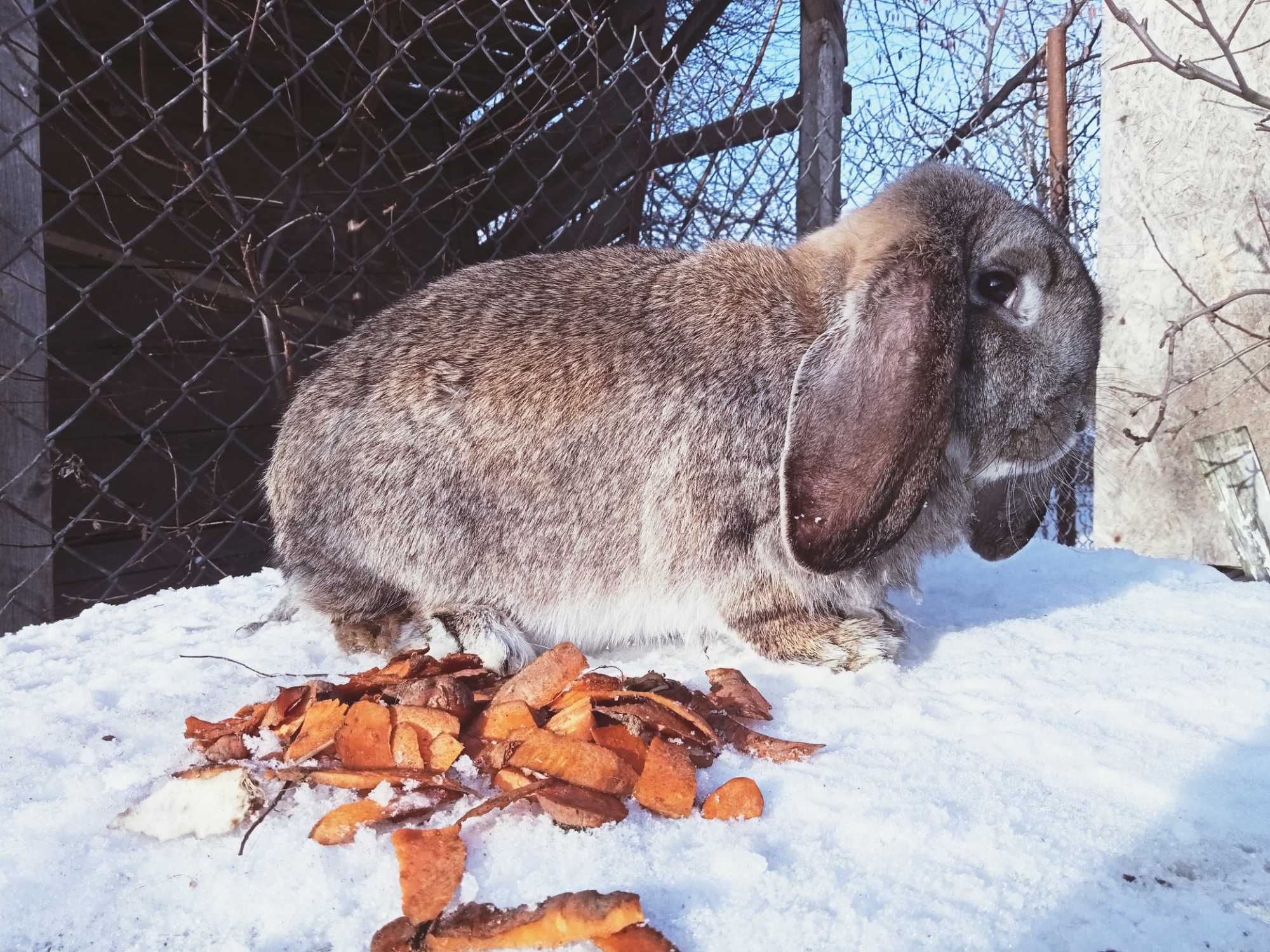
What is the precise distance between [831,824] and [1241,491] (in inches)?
102

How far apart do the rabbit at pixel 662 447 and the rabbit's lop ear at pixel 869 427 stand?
0.12ft

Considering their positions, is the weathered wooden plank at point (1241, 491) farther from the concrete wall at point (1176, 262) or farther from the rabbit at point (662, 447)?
the rabbit at point (662, 447)

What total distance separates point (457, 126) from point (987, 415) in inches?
150

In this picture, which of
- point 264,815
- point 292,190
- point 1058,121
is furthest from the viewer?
point 292,190

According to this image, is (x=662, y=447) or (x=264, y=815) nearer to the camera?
(x=264, y=815)

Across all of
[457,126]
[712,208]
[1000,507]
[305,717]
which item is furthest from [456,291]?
[457,126]

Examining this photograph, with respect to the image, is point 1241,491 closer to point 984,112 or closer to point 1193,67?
point 1193,67

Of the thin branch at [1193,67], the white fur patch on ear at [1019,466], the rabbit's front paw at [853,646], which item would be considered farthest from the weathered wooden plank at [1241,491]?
the rabbit's front paw at [853,646]

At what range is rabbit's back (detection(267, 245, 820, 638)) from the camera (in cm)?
181

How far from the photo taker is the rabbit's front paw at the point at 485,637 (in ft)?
6.06

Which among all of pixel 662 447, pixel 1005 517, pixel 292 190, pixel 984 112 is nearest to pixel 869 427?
pixel 662 447

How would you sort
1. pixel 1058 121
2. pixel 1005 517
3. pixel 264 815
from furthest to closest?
pixel 1058 121, pixel 1005 517, pixel 264 815

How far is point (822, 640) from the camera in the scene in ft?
6.12

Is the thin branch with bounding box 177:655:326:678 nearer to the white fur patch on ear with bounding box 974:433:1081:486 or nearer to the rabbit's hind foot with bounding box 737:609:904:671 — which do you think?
the rabbit's hind foot with bounding box 737:609:904:671
